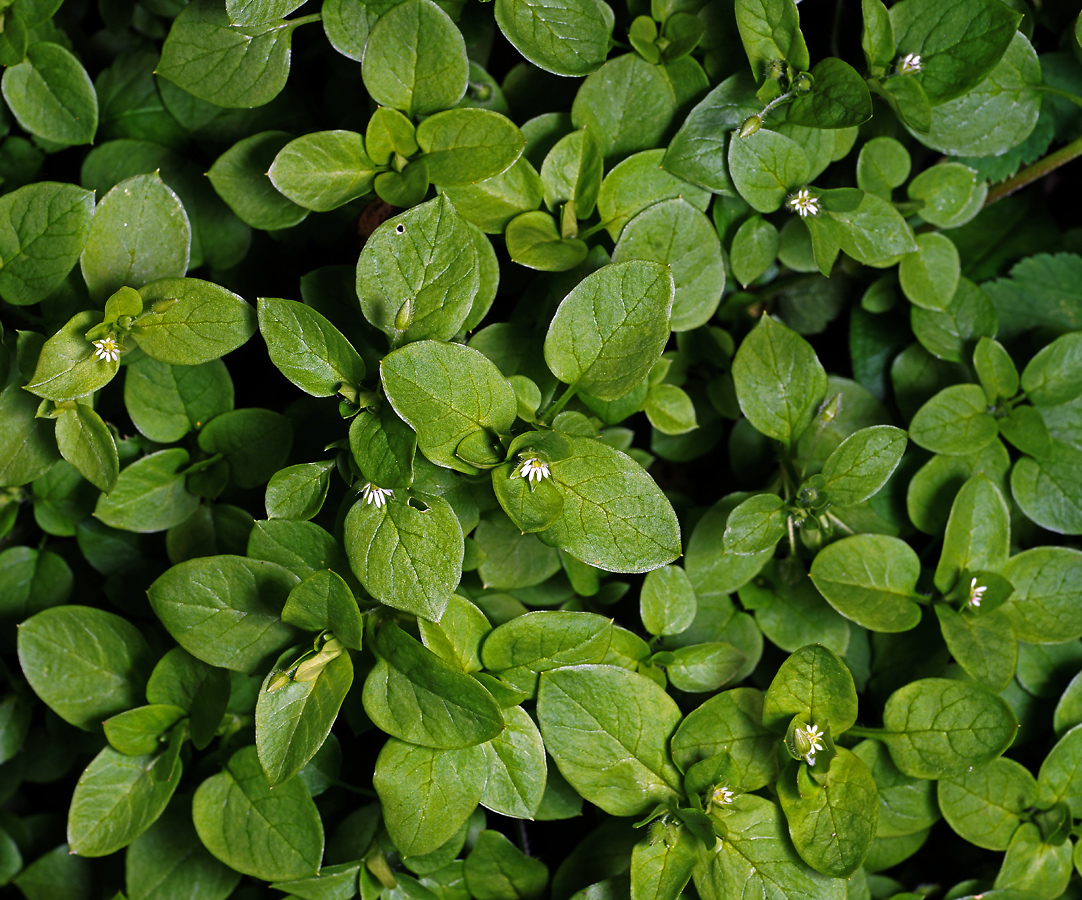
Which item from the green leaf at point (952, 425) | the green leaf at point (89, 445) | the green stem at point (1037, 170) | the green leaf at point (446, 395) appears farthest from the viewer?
the green stem at point (1037, 170)

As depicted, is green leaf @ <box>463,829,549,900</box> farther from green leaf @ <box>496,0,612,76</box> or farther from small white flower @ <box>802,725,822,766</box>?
green leaf @ <box>496,0,612,76</box>

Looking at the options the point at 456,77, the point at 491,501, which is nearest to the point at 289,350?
the point at 491,501

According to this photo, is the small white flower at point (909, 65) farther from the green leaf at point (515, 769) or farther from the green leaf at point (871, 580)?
A: the green leaf at point (515, 769)

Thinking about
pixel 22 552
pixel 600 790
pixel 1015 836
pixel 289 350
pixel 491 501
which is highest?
pixel 289 350

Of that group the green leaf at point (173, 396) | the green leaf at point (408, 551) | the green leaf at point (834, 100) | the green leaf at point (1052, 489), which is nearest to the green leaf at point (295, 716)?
the green leaf at point (408, 551)

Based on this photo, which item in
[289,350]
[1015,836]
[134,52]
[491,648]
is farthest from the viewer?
[134,52]

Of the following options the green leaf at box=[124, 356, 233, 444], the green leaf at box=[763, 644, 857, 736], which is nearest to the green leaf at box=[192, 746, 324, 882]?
the green leaf at box=[124, 356, 233, 444]

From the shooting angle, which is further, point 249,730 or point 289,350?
point 249,730

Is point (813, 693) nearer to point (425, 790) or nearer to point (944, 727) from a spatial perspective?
point (944, 727)

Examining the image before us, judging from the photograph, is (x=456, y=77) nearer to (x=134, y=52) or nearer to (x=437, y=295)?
(x=437, y=295)
